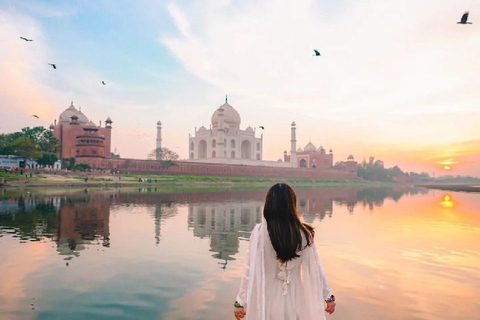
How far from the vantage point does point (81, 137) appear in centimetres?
4103

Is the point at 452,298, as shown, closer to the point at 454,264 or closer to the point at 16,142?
the point at 454,264

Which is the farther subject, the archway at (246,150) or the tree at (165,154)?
the archway at (246,150)


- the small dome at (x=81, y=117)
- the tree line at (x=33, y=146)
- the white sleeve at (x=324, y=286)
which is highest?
the small dome at (x=81, y=117)

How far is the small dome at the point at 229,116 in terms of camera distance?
201 feet

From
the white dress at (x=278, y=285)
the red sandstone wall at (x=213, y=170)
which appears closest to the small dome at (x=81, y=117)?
the red sandstone wall at (x=213, y=170)

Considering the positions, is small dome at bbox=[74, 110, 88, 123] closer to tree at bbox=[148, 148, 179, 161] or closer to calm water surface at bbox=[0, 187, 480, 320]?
tree at bbox=[148, 148, 179, 161]

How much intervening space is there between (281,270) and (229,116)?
196 feet

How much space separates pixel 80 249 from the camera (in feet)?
23.8

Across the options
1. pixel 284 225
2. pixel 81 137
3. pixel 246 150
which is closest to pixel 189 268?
pixel 284 225

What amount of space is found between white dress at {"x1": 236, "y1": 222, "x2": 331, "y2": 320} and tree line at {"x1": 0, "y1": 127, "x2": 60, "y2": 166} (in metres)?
37.9

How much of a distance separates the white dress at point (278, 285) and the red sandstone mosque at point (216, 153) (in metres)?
39.8

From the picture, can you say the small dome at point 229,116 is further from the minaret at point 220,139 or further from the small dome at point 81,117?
the small dome at point 81,117

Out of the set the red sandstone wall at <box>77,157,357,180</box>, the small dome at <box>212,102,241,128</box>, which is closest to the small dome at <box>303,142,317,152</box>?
the red sandstone wall at <box>77,157,357,180</box>

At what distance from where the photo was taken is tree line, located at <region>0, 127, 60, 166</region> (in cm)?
3475
